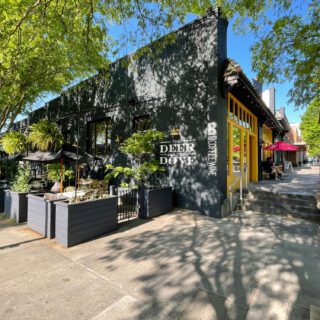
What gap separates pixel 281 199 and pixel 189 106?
456 centimetres

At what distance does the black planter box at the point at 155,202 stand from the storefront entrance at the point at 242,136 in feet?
8.12

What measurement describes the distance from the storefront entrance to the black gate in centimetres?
362

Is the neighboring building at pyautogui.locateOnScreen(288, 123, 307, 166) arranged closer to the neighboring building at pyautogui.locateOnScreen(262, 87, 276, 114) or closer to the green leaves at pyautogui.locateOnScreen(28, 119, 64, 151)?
the neighboring building at pyautogui.locateOnScreen(262, 87, 276, 114)

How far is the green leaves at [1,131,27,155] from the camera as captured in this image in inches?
336

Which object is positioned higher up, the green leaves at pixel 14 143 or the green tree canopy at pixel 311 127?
the green tree canopy at pixel 311 127

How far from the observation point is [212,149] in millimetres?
6781

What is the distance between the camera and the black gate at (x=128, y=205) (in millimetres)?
6781

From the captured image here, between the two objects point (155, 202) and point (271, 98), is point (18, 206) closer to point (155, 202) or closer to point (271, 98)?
point (155, 202)

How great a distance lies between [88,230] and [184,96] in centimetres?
552

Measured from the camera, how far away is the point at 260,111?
1073cm

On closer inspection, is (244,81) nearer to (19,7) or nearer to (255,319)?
(255,319)

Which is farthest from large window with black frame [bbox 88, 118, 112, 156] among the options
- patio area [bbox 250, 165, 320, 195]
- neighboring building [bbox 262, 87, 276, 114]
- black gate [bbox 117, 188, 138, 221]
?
neighboring building [bbox 262, 87, 276, 114]

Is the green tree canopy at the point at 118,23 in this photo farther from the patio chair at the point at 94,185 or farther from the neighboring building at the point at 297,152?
the neighboring building at the point at 297,152

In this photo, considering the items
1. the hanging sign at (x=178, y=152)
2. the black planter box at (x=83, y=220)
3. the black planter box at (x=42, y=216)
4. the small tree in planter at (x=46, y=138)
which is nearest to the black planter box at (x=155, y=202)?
the hanging sign at (x=178, y=152)
